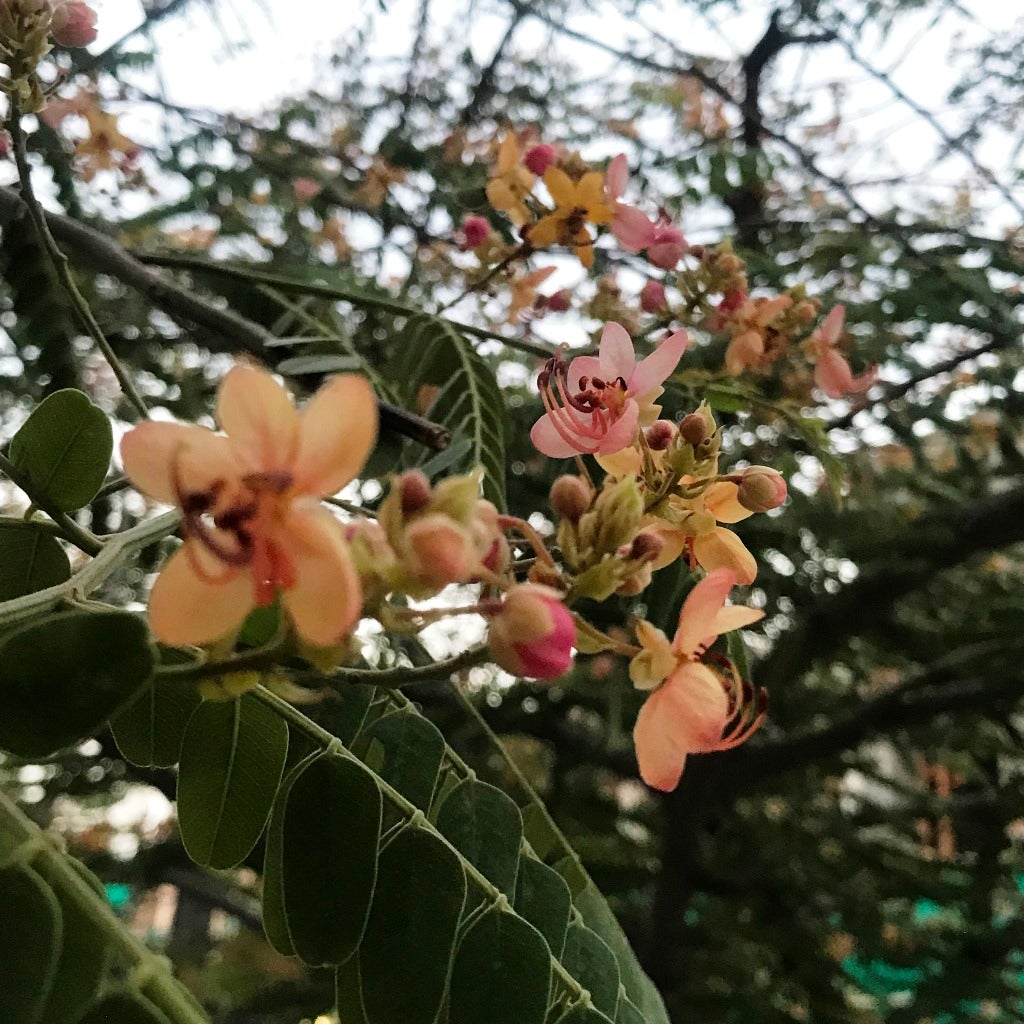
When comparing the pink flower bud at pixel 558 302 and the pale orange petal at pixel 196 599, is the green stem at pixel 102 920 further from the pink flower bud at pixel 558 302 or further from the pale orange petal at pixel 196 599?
the pink flower bud at pixel 558 302

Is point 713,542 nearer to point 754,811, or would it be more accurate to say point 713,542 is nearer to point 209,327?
point 209,327

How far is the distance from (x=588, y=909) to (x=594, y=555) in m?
0.27

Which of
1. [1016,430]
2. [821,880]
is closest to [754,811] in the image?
[821,880]

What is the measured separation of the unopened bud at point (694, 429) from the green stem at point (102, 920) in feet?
0.70

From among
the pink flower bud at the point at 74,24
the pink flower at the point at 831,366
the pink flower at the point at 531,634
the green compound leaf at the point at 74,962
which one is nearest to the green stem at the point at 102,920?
the green compound leaf at the point at 74,962

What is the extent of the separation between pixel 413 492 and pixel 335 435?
0.07 feet

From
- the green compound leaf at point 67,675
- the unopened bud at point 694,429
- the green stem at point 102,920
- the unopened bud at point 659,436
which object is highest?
the unopened bud at point 694,429

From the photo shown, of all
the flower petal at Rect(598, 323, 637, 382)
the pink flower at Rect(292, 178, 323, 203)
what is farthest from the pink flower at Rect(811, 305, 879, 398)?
the pink flower at Rect(292, 178, 323, 203)

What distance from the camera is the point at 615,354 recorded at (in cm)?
36

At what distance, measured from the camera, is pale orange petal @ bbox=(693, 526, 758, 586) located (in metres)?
0.34

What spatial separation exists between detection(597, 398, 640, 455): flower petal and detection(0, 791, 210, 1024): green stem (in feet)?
0.66

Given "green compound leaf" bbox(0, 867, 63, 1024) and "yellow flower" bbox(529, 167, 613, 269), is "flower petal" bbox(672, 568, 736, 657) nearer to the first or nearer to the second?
"green compound leaf" bbox(0, 867, 63, 1024)

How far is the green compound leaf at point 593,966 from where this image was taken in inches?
13.4

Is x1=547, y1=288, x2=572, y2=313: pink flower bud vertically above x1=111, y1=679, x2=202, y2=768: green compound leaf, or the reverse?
x1=547, y1=288, x2=572, y2=313: pink flower bud
